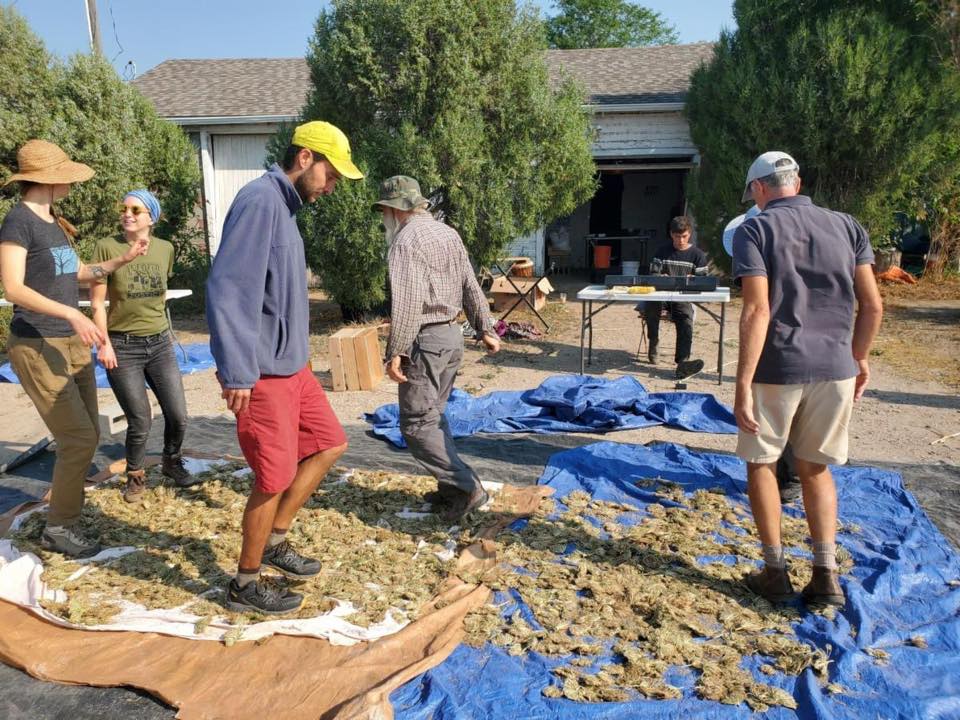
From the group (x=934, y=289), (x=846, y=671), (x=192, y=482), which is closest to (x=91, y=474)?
(x=192, y=482)

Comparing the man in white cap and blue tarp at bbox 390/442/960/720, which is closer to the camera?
blue tarp at bbox 390/442/960/720

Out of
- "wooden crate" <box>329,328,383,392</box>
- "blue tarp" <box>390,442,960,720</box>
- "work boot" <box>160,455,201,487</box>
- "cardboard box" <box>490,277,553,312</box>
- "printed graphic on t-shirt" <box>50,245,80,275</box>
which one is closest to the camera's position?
"blue tarp" <box>390,442,960,720</box>

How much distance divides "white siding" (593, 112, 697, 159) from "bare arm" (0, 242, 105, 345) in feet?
40.6

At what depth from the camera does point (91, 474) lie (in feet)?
15.8

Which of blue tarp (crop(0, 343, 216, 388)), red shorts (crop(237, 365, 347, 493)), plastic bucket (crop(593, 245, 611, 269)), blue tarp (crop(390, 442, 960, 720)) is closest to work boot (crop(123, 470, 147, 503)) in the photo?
red shorts (crop(237, 365, 347, 493))

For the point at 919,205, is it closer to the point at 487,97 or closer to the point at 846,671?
the point at 487,97

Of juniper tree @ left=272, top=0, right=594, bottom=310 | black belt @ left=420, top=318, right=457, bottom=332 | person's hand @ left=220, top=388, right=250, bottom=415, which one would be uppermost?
juniper tree @ left=272, top=0, right=594, bottom=310

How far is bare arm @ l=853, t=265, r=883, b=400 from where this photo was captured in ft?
10.2

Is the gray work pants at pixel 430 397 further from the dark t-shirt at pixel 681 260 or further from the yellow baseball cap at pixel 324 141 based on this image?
the dark t-shirt at pixel 681 260

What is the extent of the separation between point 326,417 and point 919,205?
13.3 metres

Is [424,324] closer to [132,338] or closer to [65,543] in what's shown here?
[132,338]

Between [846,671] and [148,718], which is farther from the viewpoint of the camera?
[846,671]

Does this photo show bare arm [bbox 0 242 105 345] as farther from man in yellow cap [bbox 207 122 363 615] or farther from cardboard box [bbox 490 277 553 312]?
cardboard box [bbox 490 277 553 312]

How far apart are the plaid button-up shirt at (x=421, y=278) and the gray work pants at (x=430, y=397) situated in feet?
0.26
